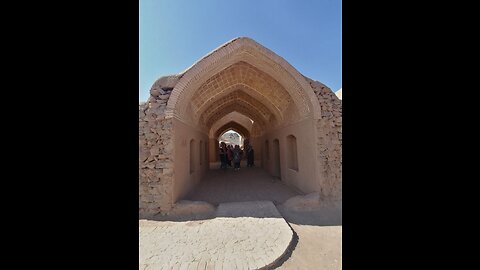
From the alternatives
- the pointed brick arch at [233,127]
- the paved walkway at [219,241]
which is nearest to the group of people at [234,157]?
the pointed brick arch at [233,127]

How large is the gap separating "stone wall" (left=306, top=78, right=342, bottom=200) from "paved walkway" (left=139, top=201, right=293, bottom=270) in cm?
230

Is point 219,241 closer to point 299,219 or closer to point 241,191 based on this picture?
point 299,219

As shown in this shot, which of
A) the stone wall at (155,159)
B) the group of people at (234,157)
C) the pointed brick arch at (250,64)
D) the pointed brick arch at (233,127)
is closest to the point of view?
the stone wall at (155,159)

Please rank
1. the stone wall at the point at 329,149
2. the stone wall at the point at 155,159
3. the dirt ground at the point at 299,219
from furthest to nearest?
1. the stone wall at the point at 329,149
2. the stone wall at the point at 155,159
3. the dirt ground at the point at 299,219

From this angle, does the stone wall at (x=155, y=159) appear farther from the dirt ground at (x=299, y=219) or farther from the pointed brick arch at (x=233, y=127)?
the pointed brick arch at (x=233, y=127)

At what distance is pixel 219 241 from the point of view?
3.94 m

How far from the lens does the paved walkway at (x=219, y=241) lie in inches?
129

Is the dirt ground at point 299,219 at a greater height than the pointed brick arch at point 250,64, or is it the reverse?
the pointed brick arch at point 250,64

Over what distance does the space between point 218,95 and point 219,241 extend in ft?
21.2
